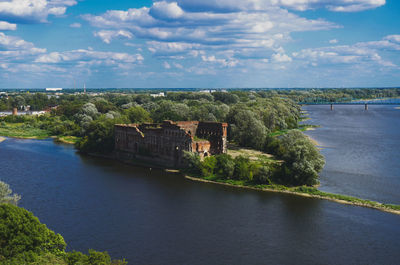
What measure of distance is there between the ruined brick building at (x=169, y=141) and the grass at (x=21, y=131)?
4133cm

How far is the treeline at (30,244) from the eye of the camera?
2523 cm

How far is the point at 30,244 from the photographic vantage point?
1032 inches

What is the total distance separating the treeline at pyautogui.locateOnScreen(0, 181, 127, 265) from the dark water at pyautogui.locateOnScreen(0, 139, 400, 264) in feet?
15.6

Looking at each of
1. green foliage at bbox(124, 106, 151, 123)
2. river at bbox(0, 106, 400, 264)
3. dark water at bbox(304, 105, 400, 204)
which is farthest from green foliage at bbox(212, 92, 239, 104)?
river at bbox(0, 106, 400, 264)

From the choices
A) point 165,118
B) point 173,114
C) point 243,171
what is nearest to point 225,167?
point 243,171

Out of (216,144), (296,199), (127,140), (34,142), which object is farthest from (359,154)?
(34,142)

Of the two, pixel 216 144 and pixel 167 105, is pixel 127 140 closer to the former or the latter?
pixel 216 144

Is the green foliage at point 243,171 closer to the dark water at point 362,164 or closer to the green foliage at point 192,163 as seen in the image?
the green foliage at point 192,163

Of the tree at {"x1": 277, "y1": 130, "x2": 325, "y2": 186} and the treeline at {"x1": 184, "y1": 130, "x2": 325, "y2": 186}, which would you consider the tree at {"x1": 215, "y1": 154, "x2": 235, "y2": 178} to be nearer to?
the treeline at {"x1": 184, "y1": 130, "x2": 325, "y2": 186}

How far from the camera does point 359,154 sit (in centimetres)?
7169

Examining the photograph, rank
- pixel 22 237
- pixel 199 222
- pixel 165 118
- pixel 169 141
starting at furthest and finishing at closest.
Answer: pixel 165 118, pixel 169 141, pixel 199 222, pixel 22 237

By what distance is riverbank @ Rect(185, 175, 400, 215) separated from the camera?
41625 millimetres

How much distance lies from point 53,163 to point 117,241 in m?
37.2

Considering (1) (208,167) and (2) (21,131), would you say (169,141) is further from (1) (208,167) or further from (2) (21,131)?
(2) (21,131)
